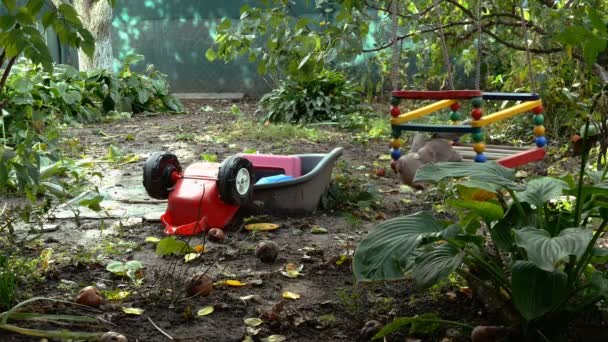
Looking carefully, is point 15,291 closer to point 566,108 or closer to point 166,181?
point 166,181

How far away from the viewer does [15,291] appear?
270 centimetres

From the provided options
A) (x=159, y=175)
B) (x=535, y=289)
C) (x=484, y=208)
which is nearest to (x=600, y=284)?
(x=535, y=289)

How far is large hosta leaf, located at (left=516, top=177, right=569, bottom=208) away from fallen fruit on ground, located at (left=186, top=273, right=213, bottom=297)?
47.6 inches

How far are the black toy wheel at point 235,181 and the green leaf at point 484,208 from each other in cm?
163

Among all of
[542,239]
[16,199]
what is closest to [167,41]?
[16,199]

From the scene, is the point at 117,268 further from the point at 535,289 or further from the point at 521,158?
the point at 521,158

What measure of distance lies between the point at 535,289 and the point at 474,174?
48 centimetres

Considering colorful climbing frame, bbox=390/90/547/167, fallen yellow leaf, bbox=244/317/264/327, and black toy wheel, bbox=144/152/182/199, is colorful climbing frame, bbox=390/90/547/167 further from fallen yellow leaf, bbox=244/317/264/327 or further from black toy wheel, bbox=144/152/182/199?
fallen yellow leaf, bbox=244/317/264/327

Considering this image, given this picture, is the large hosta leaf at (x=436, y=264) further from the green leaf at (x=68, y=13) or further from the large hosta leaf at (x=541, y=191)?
the green leaf at (x=68, y=13)

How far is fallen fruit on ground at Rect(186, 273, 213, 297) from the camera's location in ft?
9.55

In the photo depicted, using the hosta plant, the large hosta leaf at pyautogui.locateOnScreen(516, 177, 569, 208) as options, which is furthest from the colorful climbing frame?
the large hosta leaf at pyautogui.locateOnScreen(516, 177, 569, 208)

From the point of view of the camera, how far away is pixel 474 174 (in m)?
2.51

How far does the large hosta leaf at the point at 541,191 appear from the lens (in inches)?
95.6

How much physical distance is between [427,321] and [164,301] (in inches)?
40.7
